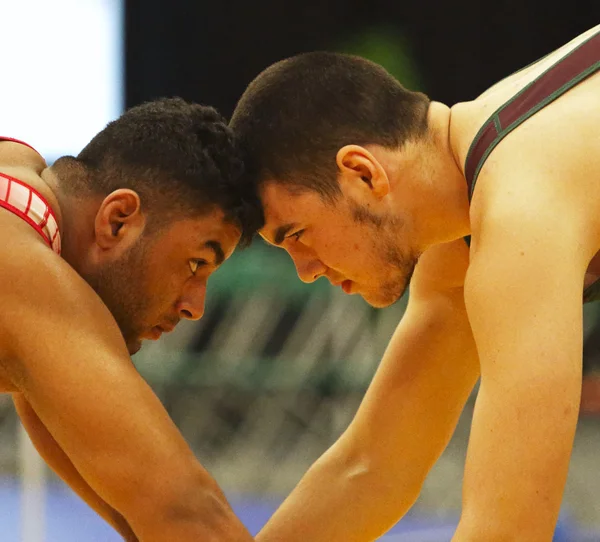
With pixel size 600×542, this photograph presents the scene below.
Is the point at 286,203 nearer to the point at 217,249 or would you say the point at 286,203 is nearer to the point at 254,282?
the point at 217,249

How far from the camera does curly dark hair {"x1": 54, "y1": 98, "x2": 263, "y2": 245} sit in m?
2.53

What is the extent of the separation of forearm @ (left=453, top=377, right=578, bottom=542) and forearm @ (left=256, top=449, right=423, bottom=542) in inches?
40.5

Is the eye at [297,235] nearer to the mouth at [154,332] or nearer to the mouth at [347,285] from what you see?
the mouth at [347,285]

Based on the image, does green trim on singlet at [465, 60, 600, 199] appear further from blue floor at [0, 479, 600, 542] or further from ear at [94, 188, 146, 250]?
blue floor at [0, 479, 600, 542]

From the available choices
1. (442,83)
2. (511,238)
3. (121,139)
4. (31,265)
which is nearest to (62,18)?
(442,83)

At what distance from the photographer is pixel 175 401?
5.93 metres

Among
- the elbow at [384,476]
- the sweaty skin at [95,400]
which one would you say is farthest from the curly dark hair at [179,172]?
the elbow at [384,476]

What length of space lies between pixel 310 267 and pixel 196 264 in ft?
0.88

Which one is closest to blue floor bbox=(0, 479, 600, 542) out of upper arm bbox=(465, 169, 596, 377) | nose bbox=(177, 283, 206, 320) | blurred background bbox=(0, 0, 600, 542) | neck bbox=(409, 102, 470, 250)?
blurred background bbox=(0, 0, 600, 542)

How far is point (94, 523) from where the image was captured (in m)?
5.18

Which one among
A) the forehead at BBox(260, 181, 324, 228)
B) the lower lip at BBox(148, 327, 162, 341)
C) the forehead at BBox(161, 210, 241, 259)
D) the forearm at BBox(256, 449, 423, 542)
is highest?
the forehead at BBox(260, 181, 324, 228)

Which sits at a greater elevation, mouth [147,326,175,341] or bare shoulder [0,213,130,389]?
bare shoulder [0,213,130,389]

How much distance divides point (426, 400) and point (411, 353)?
12 centimetres

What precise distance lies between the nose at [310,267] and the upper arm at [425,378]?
368 millimetres
